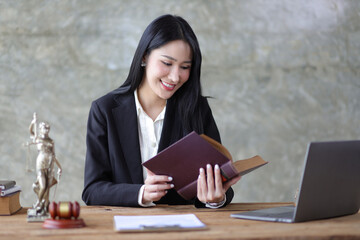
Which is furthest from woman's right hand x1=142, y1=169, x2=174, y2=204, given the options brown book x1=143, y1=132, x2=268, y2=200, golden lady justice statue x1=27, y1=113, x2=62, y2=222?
golden lady justice statue x1=27, y1=113, x2=62, y2=222

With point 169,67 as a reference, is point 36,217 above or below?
below

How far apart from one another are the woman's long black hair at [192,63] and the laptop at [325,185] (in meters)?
0.76

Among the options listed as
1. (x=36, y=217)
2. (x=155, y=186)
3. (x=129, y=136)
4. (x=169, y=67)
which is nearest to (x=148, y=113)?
(x=129, y=136)

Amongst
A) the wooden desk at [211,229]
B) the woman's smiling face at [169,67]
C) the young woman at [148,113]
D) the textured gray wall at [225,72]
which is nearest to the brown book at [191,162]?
the wooden desk at [211,229]

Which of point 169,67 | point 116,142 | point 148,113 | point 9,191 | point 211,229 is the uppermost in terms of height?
point 169,67

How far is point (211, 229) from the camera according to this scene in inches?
61.5

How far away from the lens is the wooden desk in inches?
57.3

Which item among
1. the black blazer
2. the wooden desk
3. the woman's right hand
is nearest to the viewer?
the wooden desk

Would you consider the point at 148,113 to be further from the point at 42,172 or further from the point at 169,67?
the point at 42,172

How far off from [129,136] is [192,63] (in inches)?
18.5

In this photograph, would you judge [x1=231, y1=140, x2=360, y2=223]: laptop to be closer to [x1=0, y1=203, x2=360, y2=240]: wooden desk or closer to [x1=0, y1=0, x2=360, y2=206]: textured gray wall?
[x1=0, y1=203, x2=360, y2=240]: wooden desk

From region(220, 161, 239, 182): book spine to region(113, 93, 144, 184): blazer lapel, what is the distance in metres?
0.58

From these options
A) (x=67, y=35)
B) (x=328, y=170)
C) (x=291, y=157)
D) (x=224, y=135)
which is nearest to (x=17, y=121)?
(x=67, y=35)

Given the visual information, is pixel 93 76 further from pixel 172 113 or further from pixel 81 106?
pixel 172 113
